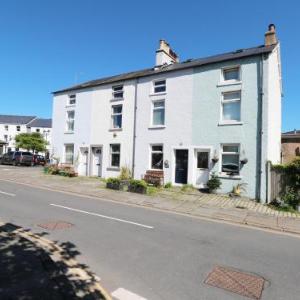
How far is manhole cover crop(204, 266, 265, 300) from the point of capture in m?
4.79

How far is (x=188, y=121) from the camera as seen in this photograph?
703 inches

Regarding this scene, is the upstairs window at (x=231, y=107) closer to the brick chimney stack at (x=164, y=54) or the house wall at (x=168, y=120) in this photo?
the house wall at (x=168, y=120)

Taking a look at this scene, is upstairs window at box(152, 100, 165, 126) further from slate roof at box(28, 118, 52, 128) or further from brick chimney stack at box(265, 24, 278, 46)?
slate roof at box(28, 118, 52, 128)

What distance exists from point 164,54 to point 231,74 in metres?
7.55

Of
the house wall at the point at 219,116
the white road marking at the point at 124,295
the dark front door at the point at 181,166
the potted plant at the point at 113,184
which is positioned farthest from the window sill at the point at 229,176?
the white road marking at the point at 124,295

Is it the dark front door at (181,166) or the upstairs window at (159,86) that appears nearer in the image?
the dark front door at (181,166)

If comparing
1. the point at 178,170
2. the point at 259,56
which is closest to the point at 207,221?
the point at 178,170

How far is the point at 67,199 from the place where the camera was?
13000mm

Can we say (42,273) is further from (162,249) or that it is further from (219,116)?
(219,116)

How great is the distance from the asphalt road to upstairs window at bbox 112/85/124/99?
38.8 feet

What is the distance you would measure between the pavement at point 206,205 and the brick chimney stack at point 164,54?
10.8 metres

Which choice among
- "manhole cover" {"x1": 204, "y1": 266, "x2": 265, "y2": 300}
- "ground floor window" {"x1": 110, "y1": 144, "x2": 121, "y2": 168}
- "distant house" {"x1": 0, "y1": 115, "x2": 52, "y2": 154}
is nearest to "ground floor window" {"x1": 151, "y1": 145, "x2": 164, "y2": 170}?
"ground floor window" {"x1": 110, "y1": 144, "x2": 121, "y2": 168}

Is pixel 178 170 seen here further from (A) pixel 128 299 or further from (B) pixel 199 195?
(A) pixel 128 299

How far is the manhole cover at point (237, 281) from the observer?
188 inches
